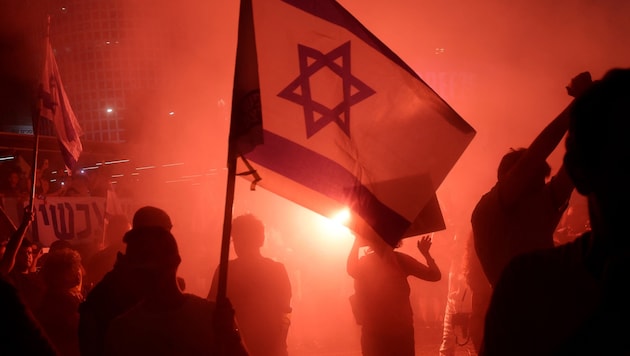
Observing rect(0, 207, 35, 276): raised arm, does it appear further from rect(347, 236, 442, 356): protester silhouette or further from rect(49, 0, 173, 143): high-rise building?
rect(49, 0, 173, 143): high-rise building

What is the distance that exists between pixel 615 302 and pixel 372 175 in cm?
161

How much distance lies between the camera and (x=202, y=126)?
14.2 metres

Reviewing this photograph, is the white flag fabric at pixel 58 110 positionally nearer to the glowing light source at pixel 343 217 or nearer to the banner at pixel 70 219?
the banner at pixel 70 219

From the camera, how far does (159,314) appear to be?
8.18ft

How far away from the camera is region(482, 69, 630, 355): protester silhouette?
3.69ft

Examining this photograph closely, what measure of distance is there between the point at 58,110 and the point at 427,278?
331 cm

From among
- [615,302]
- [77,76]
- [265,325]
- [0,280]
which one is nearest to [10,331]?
[0,280]

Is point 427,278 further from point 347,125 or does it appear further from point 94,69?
point 94,69

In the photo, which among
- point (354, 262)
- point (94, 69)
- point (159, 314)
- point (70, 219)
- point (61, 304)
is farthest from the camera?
point (94, 69)

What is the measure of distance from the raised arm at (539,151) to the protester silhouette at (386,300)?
1.34m

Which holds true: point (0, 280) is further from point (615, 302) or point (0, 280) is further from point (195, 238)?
point (195, 238)

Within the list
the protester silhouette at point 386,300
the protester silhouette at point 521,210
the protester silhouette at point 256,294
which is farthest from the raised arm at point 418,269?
the protester silhouette at point 521,210

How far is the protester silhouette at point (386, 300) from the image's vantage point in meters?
3.98

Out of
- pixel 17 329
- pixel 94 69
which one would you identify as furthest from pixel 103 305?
pixel 94 69
